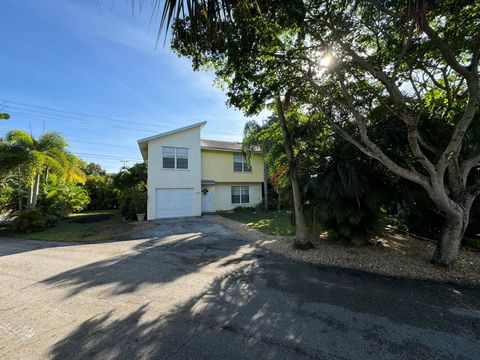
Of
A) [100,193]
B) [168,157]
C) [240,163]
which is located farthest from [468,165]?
[100,193]

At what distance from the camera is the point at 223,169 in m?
19.1

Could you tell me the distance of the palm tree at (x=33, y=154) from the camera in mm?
11992

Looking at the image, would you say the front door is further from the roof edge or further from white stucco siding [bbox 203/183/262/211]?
the roof edge

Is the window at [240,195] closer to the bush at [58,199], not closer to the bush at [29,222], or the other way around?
the bush at [58,199]

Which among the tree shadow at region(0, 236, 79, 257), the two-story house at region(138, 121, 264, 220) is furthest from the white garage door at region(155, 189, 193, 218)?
the tree shadow at region(0, 236, 79, 257)

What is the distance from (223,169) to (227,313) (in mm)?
15855

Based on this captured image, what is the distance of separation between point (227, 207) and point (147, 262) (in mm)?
13131

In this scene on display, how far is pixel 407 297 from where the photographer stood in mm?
4031

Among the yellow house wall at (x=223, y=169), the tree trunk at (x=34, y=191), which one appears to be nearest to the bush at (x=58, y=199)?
the tree trunk at (x=34, y=191)

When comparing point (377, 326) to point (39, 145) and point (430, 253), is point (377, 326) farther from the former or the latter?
point (39, 145)

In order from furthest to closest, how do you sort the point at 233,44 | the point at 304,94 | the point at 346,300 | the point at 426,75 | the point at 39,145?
the point at 39,145 → the point at 304,94 → the point at 426,75 → the point at 233,44 → the point at 346,300

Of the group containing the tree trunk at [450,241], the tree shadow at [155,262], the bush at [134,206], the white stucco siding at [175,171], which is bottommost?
the tree shadow at [155,262]

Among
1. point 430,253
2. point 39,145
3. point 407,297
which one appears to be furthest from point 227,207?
point 407,297

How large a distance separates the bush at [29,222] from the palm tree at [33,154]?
5.38ft
